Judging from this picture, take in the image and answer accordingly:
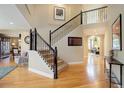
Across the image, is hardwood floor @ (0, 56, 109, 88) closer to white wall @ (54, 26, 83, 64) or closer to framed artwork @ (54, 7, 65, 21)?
white wall @ (54, 26, 83, 64)

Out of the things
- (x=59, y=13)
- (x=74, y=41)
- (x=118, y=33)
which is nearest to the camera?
(x=118, y=33)

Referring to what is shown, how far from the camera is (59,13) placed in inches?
391

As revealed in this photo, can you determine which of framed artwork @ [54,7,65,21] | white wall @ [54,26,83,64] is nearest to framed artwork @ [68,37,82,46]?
white wall @ [54,26,83,64]

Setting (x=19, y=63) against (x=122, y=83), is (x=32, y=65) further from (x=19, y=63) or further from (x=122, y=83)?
(x=122, y=83)

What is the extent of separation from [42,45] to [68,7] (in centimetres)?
313

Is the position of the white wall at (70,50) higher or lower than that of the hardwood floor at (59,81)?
higher

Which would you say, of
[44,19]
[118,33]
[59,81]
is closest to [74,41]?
[44,19]

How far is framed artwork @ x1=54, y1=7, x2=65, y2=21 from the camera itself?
985 centimetres

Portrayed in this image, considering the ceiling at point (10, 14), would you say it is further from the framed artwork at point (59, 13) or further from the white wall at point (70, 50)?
the framed artwork at point (59, 13)

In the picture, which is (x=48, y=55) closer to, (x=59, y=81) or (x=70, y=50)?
(x=70, y=50)

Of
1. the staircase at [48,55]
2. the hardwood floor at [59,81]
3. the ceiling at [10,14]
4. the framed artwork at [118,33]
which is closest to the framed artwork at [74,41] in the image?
the staircase at [48,55]

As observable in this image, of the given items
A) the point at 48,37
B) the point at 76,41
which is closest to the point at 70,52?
the point at 76,41

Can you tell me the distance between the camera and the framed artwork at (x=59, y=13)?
9.85 meters

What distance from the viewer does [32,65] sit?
730 cm
